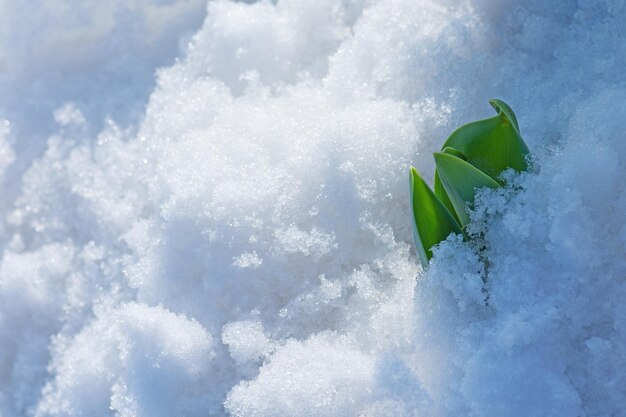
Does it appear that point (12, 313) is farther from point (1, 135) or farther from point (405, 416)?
point (405, 416)

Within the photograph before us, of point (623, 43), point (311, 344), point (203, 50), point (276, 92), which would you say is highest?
point (203, 50)

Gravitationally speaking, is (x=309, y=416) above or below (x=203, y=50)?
below

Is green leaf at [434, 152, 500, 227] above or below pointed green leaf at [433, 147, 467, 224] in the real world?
below

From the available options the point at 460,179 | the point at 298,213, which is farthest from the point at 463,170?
the point at 298,213

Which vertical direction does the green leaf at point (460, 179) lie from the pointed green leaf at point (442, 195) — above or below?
below

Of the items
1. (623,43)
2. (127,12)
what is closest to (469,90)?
(623,43)
